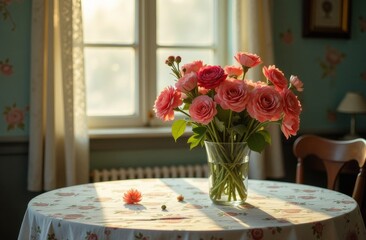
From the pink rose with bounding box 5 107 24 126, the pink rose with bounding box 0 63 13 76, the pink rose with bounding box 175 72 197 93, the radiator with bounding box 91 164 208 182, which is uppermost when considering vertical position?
the pink rose with bounding box 0 63 13 76

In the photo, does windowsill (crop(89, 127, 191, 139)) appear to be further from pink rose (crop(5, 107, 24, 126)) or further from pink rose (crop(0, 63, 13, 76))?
pink rose (crop(0, 63, 13, 76))

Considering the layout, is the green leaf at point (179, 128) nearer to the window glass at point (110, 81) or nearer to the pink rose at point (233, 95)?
the pink rose at point (233, 95)

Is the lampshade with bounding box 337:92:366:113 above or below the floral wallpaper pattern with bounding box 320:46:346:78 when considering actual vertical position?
below

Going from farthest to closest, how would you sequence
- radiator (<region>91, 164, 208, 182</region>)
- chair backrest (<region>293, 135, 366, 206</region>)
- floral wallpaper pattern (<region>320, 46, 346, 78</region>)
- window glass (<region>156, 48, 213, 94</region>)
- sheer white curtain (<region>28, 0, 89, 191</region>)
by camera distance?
floral wallpaper pattern (<region>320, 46, 346, 78</region>) → window glass (<region>156, 48, 213, 94</region>) → radiator (<region>91, 164, 208, 182</region>) → sheer white curtain (<region>28, 0, 89, 191</region>) → chair backrest (<region>293, 135, 366, 206</region>)

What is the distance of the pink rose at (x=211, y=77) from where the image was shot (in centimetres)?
156

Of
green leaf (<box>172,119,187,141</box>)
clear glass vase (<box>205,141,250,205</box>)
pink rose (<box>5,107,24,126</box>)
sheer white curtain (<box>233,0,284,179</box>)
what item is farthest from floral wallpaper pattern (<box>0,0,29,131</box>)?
clear glass vase (<box>205,141,250,205</box>)

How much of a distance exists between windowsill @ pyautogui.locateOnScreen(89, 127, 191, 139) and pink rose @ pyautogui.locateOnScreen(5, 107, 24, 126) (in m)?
0.36

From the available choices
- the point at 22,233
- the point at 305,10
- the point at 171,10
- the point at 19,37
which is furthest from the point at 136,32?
the point at 22,233

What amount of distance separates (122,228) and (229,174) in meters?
0.41

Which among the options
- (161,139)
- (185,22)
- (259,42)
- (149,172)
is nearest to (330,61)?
(259,42)

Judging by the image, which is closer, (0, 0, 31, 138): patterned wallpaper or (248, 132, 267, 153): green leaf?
(248, 132, 267, 153): green leaf

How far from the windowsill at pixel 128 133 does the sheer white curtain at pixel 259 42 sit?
463mm

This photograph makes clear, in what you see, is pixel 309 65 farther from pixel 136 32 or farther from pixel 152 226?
pixel 152 226

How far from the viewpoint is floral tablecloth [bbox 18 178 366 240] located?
1.40m
